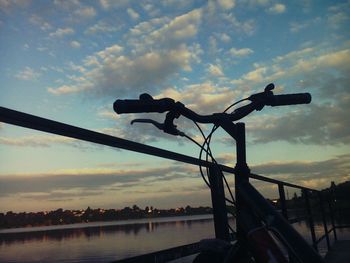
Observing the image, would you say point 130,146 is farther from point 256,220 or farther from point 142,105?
point 256,220

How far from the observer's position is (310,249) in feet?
3.07

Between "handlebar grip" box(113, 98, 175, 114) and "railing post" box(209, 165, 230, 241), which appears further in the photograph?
"railing post" box(209, 165, 230, 241)

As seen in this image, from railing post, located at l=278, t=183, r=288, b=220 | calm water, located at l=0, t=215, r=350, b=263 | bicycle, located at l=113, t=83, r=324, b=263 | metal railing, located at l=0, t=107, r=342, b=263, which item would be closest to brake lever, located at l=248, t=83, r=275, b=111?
bicycle, located at l=113, t=83, r=324, b=263

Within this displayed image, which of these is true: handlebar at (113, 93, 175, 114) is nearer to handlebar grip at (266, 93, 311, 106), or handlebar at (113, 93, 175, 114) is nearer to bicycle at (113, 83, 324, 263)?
bicycle at (113, 83, 324, 263)

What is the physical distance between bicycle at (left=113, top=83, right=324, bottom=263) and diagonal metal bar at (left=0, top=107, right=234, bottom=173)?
0.23 meters

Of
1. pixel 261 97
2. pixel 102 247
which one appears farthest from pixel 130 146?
pixel 102 247

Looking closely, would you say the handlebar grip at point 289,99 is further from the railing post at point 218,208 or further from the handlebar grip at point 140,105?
the railing post at point 218,208

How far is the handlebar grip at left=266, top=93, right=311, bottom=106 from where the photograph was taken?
1511 millimetres

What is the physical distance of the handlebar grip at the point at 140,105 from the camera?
1.39 metres

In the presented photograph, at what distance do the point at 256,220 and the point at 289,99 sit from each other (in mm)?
622

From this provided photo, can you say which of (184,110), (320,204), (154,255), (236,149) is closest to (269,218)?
(236,149)

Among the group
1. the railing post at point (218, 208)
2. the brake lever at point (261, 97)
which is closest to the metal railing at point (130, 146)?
the railing post at point (218, 208)

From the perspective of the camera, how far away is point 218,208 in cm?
230

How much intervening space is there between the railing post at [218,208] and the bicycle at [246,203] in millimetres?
675
